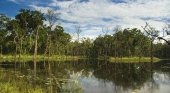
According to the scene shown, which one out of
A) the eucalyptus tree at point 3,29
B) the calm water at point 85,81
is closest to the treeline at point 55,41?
the eucalyptus tree at point 3,29

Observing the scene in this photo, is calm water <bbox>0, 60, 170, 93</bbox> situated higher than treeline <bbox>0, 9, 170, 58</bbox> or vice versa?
treeline <bbox>0, 9, 170, 58</bbox>

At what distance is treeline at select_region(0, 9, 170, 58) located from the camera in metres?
114

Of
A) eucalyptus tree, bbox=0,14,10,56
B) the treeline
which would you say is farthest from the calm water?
eucalyptus tree, bbox=0,14,10,56

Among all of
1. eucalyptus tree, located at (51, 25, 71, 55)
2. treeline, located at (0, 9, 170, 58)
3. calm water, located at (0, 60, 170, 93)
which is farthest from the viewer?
eucalyptus tree, located at (51, 25, 71, 55)

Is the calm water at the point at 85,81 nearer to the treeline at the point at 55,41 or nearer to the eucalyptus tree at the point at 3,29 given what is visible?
the treeline at the point at 55,41

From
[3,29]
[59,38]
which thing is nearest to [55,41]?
[59,38]

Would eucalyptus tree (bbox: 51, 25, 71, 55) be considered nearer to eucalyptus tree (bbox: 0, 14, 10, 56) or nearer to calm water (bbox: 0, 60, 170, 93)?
eucalyptus tree (bbox: 0, 14, 10, 56)

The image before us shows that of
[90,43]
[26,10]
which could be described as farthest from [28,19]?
[90,43]

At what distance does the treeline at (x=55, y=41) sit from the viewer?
11438 cm

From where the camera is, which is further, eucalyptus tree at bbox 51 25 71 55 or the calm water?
eucalyptus tree at bbox 51 25 71 55

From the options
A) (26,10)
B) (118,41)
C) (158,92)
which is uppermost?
(26,10)

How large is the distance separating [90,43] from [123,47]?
31.1m

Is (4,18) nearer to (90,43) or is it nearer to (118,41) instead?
(118,41)

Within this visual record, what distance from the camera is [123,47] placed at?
150875mm
